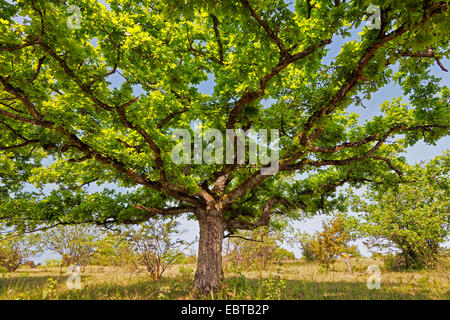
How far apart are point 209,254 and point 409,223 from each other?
1892 cm

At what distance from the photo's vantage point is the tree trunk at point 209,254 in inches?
317

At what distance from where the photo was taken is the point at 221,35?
811 cm

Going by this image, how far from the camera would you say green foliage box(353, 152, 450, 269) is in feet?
55.8

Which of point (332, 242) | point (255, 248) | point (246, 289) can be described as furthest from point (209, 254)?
point (332, 242)

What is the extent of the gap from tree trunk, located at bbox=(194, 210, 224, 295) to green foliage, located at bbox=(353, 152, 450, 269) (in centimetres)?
1340

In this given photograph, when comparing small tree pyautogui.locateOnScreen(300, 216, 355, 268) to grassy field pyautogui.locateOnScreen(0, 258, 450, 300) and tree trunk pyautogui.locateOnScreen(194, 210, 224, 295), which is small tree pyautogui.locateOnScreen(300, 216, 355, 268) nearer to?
grassy field pyautogui.locateOnScreen(0, 258, 450, 300)

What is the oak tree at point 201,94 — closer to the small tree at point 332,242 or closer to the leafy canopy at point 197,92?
the leafy canopy at point 197,92

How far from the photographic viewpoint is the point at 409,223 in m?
18.4

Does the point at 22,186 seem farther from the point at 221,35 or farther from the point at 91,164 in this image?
the point at 221,35

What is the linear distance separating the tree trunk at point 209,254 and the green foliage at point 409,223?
13400 millimetres

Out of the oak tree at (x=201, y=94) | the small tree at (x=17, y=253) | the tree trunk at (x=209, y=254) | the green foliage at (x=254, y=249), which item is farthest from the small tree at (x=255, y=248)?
the small tree at (x=17, y=253)

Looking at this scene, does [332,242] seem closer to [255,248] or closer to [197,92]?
[255,248]

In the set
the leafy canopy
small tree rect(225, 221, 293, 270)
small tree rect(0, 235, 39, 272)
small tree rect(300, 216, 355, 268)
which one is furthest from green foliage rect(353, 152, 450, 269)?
small tree rect(0, 235, 39, 272)

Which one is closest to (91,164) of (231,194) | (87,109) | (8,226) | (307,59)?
(87,109)
